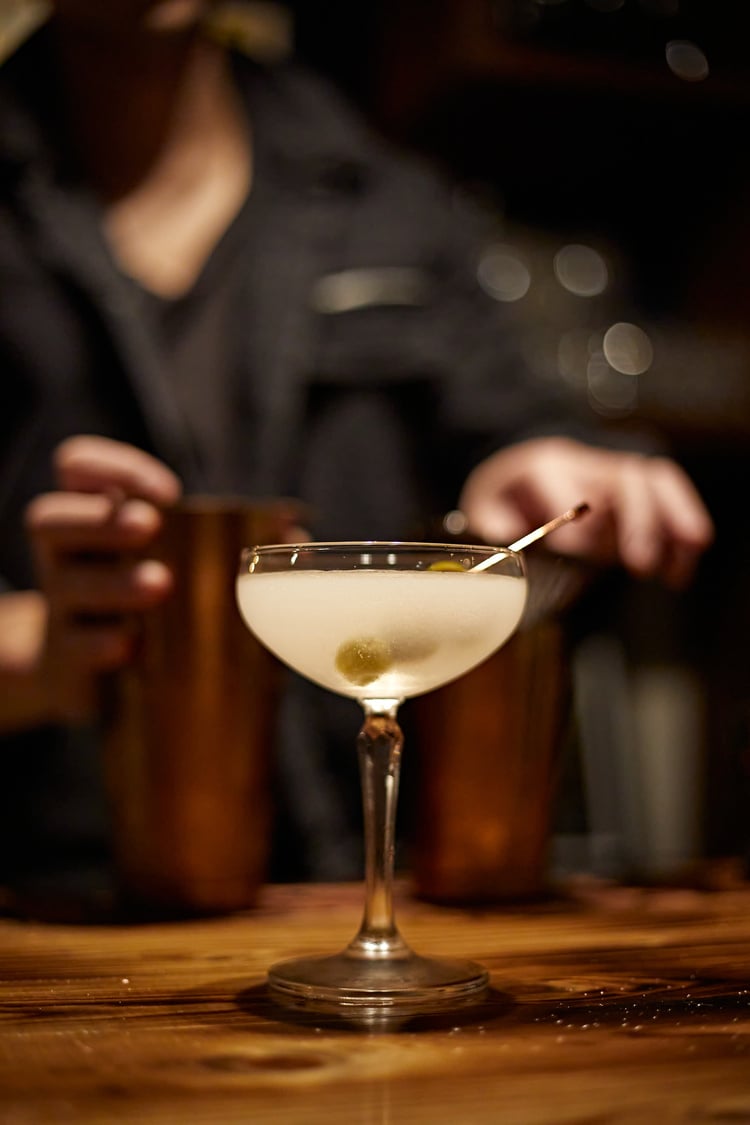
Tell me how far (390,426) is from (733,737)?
0.84 m

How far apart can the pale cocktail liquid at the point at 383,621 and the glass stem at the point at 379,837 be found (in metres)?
0.05

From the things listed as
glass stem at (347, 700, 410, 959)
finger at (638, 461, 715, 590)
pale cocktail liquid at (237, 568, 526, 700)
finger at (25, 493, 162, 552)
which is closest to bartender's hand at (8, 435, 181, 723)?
finger at (25, 493, 162, 552)

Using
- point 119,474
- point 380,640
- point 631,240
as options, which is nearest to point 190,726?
point 119,474

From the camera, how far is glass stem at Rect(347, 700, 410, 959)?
3.18 feet

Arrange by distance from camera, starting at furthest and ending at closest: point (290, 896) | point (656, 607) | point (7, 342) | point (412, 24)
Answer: point (656, 607) → point (412, 24) → point (7, 342) → point (290, 896)

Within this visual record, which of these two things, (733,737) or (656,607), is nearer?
(733,737)

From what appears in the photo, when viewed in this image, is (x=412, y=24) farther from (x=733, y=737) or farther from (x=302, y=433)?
(x=733, y=737)

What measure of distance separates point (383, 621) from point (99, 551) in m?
0.45

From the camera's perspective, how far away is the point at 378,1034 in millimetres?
800

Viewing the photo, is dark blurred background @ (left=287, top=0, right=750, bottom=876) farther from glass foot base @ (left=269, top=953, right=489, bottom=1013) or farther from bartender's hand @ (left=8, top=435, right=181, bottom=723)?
glass foot base @ (left=269, top=953, right=489, bottom=1013)

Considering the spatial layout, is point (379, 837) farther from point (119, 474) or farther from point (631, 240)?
point (631, 240)

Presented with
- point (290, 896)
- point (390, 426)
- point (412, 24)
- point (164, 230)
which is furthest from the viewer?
point (412, 24)

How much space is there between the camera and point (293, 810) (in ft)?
6.10

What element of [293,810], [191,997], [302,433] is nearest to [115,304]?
[302,433]
